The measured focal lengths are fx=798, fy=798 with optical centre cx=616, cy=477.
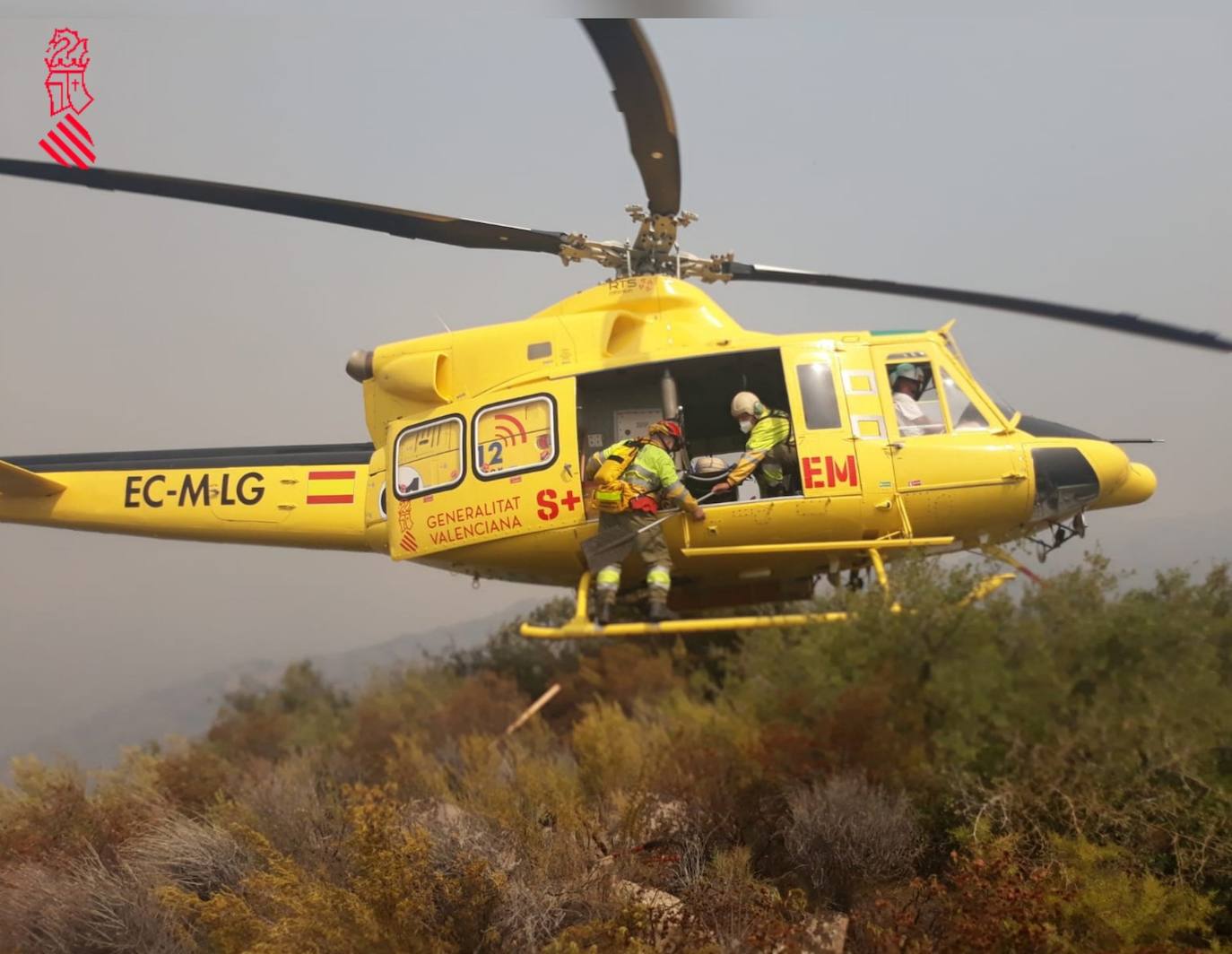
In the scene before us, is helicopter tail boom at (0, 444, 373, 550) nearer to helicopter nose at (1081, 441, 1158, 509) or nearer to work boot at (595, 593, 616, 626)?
work boot at (595, 593, 616, 626)

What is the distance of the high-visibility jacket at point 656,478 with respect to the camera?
534 centimetres

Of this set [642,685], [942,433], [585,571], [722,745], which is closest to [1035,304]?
[942,433]

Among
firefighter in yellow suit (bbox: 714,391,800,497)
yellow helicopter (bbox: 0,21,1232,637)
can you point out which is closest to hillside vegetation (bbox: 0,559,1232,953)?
yellow helicopter (bbox: 0,21,1232,637)

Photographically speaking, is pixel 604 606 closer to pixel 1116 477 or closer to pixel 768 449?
pixel 768 449

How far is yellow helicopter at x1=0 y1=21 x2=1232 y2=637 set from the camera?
210 inches

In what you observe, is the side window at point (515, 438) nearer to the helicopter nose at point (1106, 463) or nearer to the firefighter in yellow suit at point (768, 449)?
the firefighter in yellow suit at point (768, 449)

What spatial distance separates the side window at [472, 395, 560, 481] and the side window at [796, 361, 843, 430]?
1761 mm

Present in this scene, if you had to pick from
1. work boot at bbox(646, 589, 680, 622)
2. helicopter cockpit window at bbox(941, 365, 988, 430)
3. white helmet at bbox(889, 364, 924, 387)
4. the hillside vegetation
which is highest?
white helmet at bbox(889, 364, 924, 387)

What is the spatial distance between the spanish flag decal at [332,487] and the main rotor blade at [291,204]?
2.25 m

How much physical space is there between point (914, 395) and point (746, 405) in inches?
47.6

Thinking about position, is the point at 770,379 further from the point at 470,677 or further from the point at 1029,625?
the point at 470,677

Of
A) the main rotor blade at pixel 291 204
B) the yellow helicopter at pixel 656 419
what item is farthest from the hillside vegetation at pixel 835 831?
the main rotor blade at pixel 291 204

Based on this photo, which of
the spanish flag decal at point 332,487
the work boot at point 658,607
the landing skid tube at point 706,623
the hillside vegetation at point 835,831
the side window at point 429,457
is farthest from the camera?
the spanish flag decal at point 332,487

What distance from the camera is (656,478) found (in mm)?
5363
